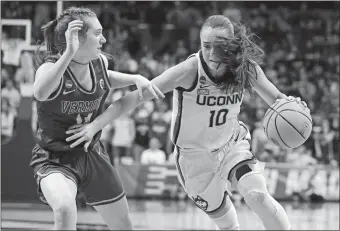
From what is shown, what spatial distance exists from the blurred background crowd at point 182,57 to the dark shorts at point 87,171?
18.7 feet

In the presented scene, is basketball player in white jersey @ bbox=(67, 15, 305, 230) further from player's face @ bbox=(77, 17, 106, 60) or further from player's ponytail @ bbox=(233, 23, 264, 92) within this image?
player's face @ bbox=(77, 17, 106, 60)

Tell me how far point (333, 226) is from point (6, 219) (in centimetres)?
422

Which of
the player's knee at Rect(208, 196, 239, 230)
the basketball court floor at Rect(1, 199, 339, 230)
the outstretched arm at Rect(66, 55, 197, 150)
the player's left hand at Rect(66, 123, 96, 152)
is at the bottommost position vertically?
the basketball court floor at Rect(1, 199, 339, 230)

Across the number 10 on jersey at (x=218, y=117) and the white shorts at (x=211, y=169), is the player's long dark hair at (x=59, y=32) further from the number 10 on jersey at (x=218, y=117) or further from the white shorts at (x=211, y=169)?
the white shorts at (x=211, y=169)

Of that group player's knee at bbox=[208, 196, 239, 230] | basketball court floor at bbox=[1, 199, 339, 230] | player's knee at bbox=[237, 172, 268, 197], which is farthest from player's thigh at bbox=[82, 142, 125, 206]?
basketball court floor at bbox=[1, 199, 339, 230]

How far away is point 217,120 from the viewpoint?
4867mm

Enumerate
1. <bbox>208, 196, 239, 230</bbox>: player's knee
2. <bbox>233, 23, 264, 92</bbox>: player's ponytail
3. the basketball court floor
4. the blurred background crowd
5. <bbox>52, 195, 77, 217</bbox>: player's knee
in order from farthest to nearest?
the blurred background crowd < the basketball court floor < <bbox>208, 196, 239, 230</bbox>: player's knee < <bbox>233, 23, 264, 92</bbox>: player's ponytail < <bbox>52, 195, 77, 217</bbox>: player's knee

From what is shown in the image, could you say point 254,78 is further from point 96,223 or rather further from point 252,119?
point 252,119

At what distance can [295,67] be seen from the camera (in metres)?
16.4

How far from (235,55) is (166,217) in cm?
504

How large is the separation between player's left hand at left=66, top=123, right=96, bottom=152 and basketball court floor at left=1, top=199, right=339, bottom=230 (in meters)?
3.24

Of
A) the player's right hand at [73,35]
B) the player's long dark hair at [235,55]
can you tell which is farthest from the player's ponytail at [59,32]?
the player's long dark hair at [235,55]

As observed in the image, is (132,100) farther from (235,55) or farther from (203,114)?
(235,55)

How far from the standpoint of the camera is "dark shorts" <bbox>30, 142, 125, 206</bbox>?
4.30 m
